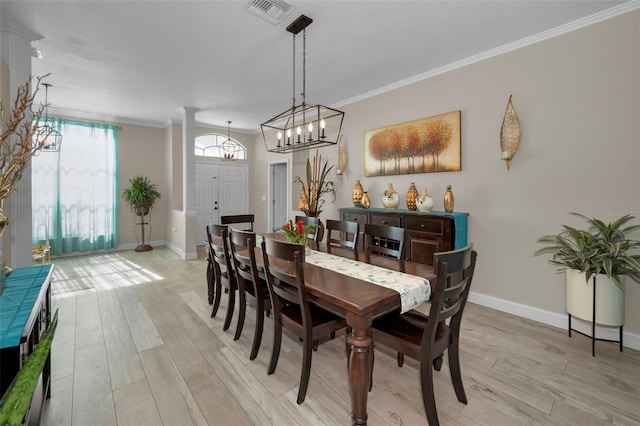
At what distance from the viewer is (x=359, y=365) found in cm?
152

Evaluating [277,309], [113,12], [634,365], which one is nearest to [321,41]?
[113,12]

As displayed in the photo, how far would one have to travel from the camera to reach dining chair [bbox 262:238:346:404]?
1.72 metres

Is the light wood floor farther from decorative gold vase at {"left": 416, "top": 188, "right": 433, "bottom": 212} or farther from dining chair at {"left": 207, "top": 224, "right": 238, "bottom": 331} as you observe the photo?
decorative gold vase at {"left": 416, "top": 188, "right": 433, "bottom": 212}

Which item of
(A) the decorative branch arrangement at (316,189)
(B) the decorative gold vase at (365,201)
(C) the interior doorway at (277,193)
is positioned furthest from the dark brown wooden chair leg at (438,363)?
(C) the interior doorway at (277,193)

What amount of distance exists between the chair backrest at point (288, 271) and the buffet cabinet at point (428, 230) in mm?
1518

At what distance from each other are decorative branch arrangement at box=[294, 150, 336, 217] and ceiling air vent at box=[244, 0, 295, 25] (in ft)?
8.27

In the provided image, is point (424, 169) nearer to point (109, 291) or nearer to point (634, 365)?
point (634, 365)

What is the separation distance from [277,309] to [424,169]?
268 cm

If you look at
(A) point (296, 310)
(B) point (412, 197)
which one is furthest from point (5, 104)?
(B) point (412, 197)

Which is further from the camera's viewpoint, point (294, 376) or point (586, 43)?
point (586, 43)

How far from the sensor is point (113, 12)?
2.54m

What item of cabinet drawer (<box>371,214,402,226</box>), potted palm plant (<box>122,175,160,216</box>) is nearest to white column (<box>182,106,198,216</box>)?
potted palm plant (<box>122,175,160,216</box>)

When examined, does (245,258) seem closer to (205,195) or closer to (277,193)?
(277,193)

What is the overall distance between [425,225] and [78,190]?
6.38 m
